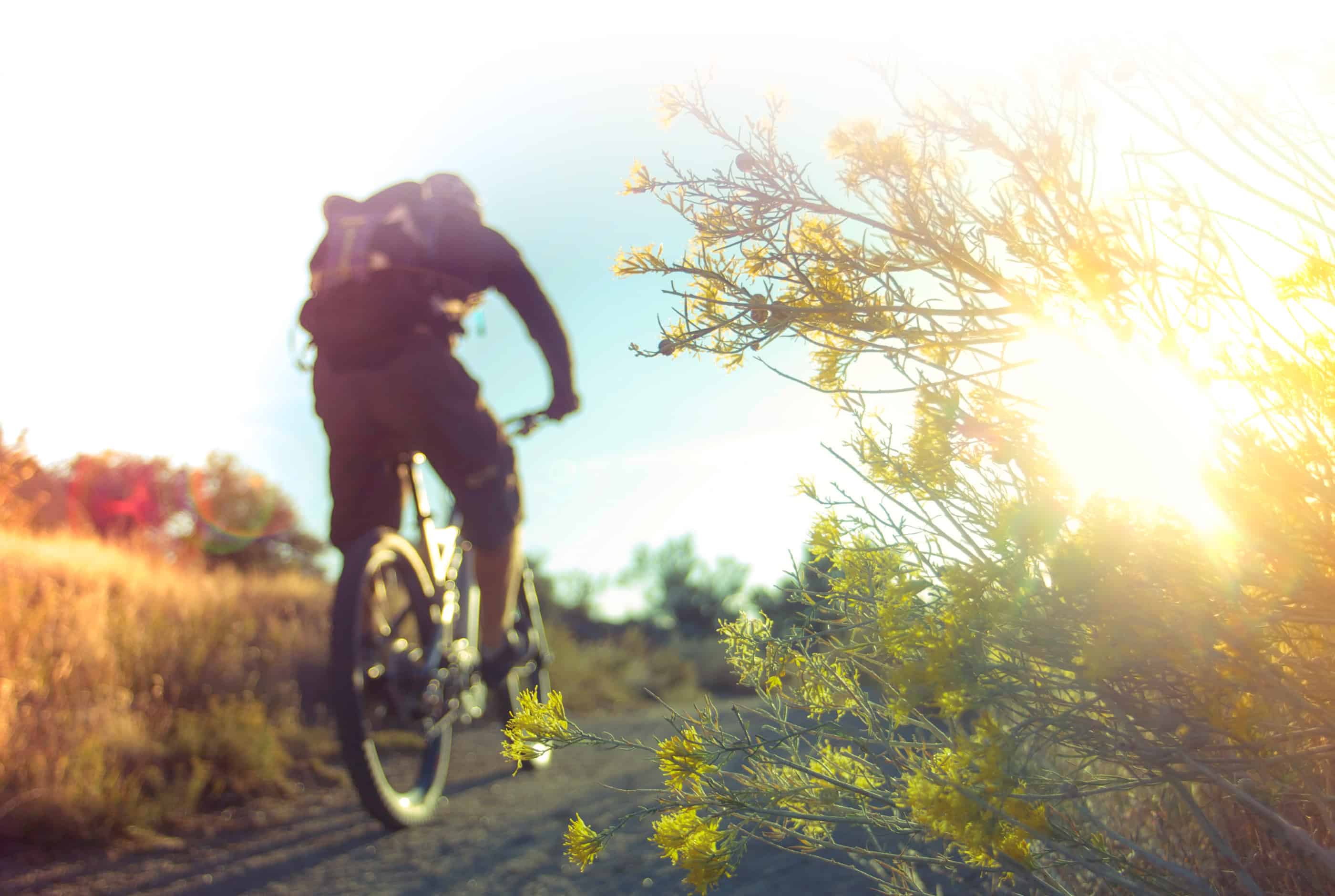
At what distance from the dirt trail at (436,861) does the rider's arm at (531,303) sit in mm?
1771

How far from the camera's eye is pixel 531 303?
367cm

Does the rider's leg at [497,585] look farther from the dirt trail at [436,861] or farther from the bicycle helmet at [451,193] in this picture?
the bicycle helmet at [451,193]

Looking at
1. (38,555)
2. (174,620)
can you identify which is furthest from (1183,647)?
(38,555)

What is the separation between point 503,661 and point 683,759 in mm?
2957

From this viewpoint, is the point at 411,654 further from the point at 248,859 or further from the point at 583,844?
the point at 583,844

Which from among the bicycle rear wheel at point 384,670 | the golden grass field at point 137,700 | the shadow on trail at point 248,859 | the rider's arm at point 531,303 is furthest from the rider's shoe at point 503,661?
the rider's arm at point 531,303

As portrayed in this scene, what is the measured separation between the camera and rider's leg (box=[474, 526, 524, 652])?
12.5 feet

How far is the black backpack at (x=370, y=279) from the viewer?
10.5 feet

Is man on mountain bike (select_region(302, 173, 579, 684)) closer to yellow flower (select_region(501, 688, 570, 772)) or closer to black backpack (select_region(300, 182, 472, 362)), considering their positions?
black backpack (select_region(300, 182, 472, 362))

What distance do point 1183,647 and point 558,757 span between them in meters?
4.02

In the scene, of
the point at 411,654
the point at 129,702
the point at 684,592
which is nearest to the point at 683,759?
the point at 411,654

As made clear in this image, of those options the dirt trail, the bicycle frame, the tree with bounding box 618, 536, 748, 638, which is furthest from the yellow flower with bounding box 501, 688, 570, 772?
the tree with bounding box 618, 536, 748, 638

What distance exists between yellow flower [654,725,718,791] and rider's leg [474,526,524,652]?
256cm

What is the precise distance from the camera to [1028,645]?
124 cm
